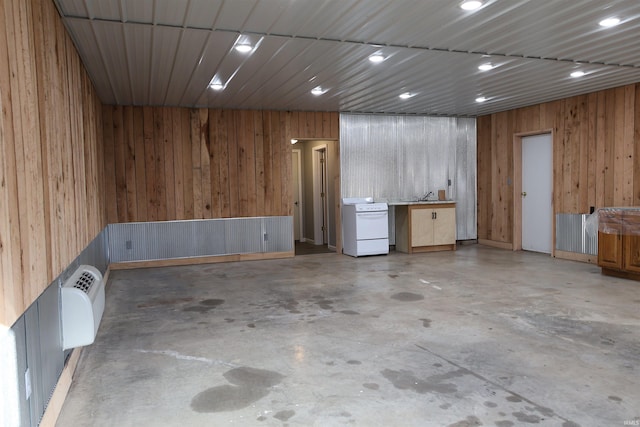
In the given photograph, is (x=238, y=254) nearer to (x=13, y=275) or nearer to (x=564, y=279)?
(x=564, y=279)

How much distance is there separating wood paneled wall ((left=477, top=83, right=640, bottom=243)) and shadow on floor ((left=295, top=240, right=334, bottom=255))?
3.34 meters

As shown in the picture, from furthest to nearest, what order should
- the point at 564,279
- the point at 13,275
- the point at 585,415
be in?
the point at 564,279 → the point at 585,415 → the point at 13,275

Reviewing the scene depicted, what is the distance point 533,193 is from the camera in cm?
832

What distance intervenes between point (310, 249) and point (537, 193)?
4311 mm

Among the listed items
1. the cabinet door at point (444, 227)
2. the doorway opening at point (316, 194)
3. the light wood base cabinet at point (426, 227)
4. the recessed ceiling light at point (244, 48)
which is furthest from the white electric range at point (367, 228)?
the recessed ceiling light at point (244, 48)

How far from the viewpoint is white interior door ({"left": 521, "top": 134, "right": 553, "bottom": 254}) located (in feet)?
26.3

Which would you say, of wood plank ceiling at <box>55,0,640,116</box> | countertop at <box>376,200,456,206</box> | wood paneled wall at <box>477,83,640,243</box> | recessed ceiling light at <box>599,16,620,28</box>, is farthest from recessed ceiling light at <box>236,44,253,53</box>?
wood paneled wall at <box>477,83,640,243</box>

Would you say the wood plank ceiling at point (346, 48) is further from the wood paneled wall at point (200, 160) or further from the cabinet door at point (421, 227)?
the cabinet door at point (421, 227)

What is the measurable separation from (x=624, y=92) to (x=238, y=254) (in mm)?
6357

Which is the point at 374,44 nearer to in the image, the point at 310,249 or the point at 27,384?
the point at 27,384

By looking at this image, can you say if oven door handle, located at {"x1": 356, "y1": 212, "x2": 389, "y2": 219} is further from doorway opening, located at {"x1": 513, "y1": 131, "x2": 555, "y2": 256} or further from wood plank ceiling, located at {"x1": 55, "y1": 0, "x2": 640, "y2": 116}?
doorway opening, located at {"x1": 513, "y1": 131, "x2": 555, "y2": 256}

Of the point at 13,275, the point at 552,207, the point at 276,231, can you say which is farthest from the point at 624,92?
the point at 13,275

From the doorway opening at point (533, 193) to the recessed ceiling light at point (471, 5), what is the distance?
16.5 ft

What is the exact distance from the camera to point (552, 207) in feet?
25.6
